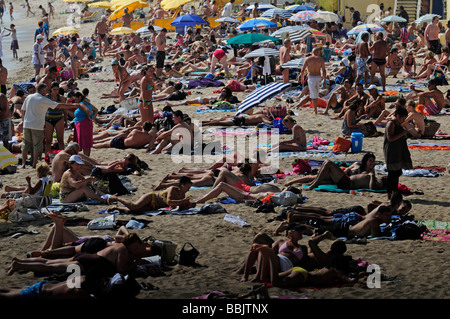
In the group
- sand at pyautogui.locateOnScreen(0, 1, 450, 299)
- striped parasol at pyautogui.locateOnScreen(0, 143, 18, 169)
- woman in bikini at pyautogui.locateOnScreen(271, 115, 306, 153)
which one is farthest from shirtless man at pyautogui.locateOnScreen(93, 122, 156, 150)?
striped parasol at pyautogui.locateOnScreen(0, 143, 18, 169)

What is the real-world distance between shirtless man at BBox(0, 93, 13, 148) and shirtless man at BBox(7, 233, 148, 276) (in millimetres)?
5266

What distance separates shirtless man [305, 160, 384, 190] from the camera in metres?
9.66

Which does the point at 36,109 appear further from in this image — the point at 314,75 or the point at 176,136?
the point at 314,75

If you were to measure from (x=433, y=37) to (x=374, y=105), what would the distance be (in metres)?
8.26

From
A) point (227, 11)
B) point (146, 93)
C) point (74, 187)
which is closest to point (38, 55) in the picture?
point (146, 93)

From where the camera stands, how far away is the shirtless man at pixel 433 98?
561 inches

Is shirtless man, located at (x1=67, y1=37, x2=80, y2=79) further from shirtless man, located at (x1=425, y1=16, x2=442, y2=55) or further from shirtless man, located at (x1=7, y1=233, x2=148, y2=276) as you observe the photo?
shirtless man, located at (x1=7, y1=233, x2=148, y2=276)

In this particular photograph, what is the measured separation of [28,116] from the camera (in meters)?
11.1

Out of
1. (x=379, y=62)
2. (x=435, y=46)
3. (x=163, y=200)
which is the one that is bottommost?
(x=163, y=200)

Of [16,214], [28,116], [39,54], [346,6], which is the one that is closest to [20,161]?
[28,116]

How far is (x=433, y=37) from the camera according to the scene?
69.3 feet
